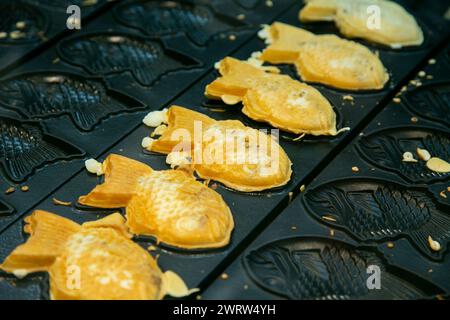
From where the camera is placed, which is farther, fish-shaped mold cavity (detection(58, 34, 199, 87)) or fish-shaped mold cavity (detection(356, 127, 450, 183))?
fish-shaped mold cavity (detection(58, 34, 199, 87))

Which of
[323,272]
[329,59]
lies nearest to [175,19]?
[329,59]

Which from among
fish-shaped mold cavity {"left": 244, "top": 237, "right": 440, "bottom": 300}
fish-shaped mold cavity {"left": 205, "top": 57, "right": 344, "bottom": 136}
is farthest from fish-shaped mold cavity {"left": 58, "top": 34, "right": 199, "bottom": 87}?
fish-shaped mold cavity {"left": 244, "top": 237, "right": 440, "bottom": 300}

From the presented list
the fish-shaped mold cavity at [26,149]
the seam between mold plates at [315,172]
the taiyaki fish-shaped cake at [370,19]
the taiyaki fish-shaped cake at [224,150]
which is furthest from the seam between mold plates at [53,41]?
the seam between mold plates at [315,172]

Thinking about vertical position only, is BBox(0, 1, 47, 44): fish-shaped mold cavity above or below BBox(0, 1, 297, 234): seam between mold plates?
above

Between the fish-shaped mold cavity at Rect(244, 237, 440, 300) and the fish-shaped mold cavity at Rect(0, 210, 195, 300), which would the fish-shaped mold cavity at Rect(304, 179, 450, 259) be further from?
the fish-shaped mold cavity at Rect(0, 210, 195, 300)

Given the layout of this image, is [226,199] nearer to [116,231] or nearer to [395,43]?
[116,231]

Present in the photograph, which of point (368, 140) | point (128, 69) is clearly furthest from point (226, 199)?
point (128, 69)
